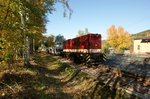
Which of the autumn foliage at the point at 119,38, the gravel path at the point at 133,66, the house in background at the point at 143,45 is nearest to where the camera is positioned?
the gravel path at the point at 133,66

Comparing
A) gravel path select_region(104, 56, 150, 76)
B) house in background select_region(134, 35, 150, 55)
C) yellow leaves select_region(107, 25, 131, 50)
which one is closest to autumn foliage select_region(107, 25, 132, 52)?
yellow leaves select_region(107, 25, 131, 50)

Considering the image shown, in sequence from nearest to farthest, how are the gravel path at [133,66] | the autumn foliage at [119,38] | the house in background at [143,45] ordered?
the gravel path at [133,66]
the house in background at [143,45]
the autumn foliage at [119,38]

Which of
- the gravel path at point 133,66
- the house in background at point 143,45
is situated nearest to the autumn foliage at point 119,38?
the house in background at point 143,45

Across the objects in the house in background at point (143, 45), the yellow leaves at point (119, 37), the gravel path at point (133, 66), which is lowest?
the gravel path at point (133, 66)

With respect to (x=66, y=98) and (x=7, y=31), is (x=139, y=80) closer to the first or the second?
(x=66, y=98)

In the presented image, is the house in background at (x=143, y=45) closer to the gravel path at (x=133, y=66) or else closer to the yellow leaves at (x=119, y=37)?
the yellow leaves at (x=119, y=37)

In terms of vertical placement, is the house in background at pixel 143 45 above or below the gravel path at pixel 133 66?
above

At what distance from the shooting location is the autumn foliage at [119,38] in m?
35.3

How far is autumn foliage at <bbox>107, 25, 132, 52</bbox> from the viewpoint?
3528 cm

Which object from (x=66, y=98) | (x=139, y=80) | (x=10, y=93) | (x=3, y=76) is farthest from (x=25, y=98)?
(x=139, y=80)

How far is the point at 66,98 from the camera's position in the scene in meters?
4.62

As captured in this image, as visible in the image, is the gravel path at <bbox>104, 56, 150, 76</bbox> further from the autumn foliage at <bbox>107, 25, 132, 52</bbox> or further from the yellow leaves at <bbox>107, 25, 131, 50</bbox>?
the yellow leaves at <bbox>107, 25, 131, 50</bbox>

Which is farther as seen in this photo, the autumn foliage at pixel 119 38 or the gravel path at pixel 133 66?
the autumn foliage at pixel 119 38

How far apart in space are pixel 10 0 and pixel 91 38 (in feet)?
29.0
